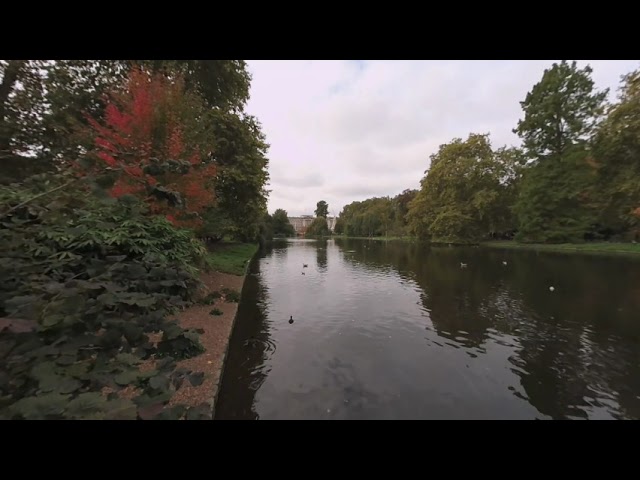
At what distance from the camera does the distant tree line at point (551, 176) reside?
27141 millimetres

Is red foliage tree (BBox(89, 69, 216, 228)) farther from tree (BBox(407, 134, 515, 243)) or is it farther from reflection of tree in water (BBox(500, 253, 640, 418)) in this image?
tree (BBox(407, 134, 515, 243))

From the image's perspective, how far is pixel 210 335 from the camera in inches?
286

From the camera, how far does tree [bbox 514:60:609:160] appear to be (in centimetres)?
3350

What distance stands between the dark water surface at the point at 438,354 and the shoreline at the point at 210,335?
1.32ft

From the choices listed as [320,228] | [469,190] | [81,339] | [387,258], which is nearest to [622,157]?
[469,190]

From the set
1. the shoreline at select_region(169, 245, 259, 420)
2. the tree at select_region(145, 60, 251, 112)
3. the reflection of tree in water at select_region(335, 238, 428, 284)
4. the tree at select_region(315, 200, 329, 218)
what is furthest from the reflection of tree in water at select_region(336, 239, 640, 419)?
the tree at select_region(315, 200, 329, 218)

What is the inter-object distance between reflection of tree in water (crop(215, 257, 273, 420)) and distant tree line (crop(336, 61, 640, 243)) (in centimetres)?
2973

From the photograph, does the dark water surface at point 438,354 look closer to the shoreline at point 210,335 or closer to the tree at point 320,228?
the shoreline at point 210,335

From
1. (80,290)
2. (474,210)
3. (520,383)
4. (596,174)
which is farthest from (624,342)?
(474,210)

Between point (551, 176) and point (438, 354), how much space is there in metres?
37.6

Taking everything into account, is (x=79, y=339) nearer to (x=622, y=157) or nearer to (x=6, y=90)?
(x=6, y=90)

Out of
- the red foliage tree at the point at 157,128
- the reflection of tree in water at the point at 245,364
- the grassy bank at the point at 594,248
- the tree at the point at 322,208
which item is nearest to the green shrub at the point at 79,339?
the reflection of tree in water at the point at 245,364
